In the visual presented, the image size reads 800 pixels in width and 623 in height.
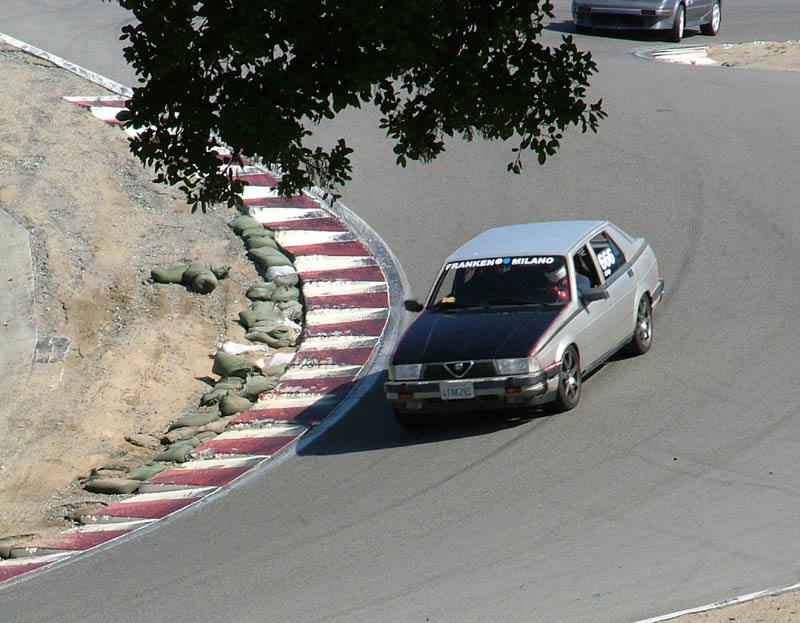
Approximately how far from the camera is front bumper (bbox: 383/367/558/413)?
35.4 ft

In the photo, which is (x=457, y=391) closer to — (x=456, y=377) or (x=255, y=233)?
(x=456, y=377)

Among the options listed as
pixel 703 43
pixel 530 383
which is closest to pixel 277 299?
pixel 530 383

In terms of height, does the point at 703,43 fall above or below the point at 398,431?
above

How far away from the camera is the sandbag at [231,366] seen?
13.5m

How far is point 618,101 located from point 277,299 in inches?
349

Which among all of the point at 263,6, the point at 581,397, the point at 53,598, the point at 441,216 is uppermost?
the point at 263,6

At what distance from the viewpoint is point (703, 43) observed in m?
27.4

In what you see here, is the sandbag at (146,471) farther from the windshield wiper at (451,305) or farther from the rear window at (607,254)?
the rear window at (607,254)

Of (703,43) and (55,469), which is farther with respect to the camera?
(703,43)

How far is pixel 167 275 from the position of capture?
1548 centimetres

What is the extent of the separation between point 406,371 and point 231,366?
3063 millimetres

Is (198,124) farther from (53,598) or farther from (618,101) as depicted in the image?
(618,101)

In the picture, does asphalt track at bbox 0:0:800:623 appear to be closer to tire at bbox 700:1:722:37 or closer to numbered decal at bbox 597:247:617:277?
numbered decal at bbox 597:247:617:277

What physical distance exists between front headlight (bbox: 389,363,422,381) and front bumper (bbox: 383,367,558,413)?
0.17 ft
